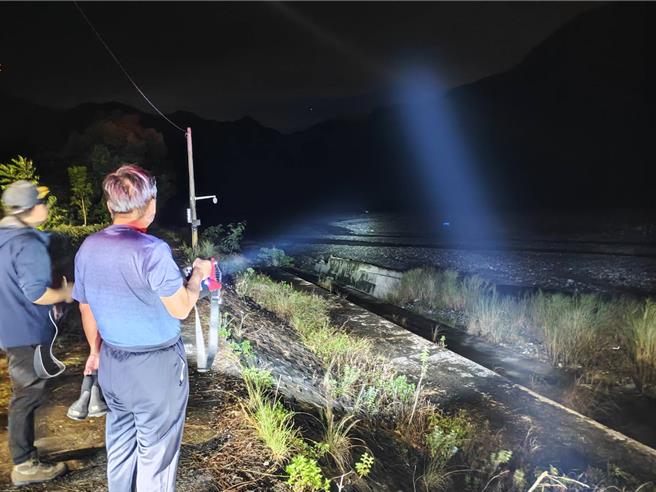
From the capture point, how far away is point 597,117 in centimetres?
8581

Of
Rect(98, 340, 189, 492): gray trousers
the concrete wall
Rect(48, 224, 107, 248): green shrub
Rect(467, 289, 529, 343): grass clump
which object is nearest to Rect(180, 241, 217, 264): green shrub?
Rect(48, 224, 107, 248): green shrub

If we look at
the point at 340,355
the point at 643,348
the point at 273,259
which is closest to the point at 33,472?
the point at 340,355

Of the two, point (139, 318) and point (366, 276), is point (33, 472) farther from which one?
point (366, 276)

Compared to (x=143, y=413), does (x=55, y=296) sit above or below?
above

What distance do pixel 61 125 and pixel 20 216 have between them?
9921cm

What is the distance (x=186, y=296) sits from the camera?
202 cm

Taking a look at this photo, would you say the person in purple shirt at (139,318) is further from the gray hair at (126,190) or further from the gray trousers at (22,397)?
the gray trousers at (22,397)

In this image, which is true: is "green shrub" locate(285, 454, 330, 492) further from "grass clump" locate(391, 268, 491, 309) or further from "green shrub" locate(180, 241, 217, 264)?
"green shrub" locate(180, 241, 217, 264)

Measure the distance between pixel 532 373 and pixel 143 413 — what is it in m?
5.76

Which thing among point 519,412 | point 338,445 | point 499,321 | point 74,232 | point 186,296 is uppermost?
point 186,296

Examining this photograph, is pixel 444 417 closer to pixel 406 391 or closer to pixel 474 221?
pixel 406 391

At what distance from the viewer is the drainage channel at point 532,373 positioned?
5047 millimetres

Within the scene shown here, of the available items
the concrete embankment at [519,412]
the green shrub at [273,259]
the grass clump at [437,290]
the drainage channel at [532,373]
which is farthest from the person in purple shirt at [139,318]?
the green shrub at [273,259]

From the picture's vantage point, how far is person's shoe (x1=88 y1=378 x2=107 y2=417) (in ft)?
7.73
